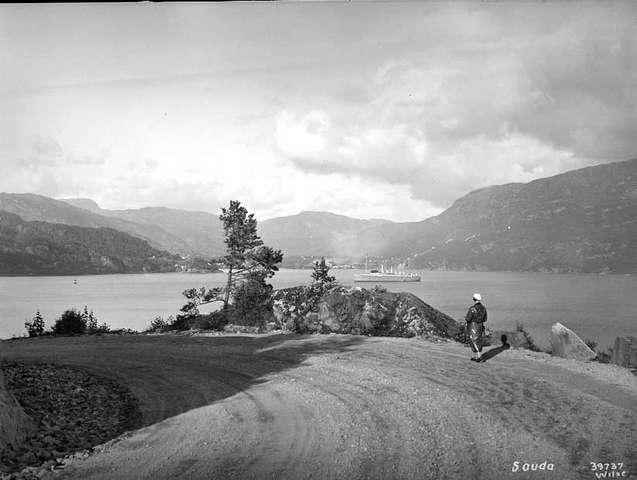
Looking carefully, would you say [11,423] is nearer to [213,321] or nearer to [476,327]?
[476,327]

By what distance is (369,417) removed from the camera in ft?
29.7

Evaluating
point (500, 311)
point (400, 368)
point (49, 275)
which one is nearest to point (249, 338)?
point (400, 368)

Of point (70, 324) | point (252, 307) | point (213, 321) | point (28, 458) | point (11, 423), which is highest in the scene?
point (252, 307)

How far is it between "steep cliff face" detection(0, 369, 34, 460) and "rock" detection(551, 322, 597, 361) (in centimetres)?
1480

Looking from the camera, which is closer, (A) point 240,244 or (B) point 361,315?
(B) point 361,315

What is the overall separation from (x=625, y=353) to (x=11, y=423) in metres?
15.5

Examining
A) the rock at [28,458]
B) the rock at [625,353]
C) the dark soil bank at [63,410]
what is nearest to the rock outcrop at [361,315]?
the rock at [625,353]

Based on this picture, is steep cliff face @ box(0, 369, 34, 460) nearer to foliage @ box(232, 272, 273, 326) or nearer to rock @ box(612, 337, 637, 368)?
rock @ box(612, 337, 637, 368)

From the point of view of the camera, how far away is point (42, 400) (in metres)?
10.6

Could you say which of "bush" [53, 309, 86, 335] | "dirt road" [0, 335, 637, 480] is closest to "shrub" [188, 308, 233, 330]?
"bush" [53, 309, 86, 335]

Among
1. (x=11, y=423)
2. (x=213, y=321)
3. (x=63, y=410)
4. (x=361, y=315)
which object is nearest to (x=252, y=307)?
(x=213, y=321)

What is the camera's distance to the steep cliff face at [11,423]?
784 cm

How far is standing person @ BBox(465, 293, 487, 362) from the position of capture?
1417 centimetres

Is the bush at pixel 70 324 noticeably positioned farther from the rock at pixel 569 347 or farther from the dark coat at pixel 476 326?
the rock at pixel 569 347
